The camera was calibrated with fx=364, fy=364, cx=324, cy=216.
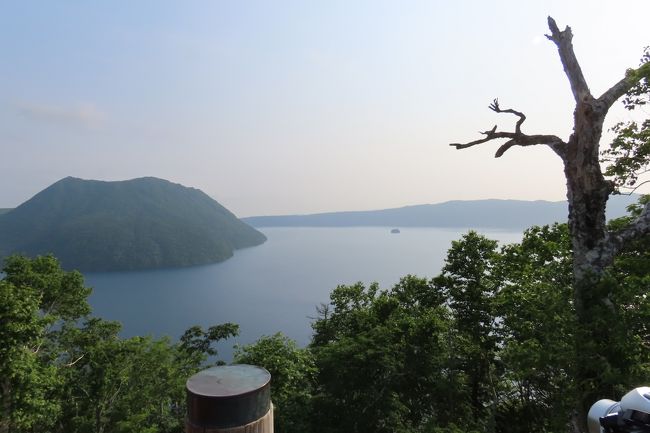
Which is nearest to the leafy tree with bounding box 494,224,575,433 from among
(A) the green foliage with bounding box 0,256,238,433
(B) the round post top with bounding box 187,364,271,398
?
(B) the round post top with bounding box 187,364,271,398

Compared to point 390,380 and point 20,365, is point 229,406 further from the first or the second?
point 20,365

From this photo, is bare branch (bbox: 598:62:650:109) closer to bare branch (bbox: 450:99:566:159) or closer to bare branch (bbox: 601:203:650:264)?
bare branch (bbox: 450:99:566:159)

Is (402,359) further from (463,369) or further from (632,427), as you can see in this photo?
(632,427)

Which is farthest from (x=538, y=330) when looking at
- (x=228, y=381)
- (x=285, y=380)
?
(x=285, y=380)

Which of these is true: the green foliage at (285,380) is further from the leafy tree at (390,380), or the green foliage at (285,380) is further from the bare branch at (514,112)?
the bare branch at (514,112)

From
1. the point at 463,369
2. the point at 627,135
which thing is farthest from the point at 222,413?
the point at 463,369

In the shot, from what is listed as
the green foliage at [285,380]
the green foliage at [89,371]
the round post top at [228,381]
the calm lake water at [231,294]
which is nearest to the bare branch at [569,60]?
the round post top at [228,381]
